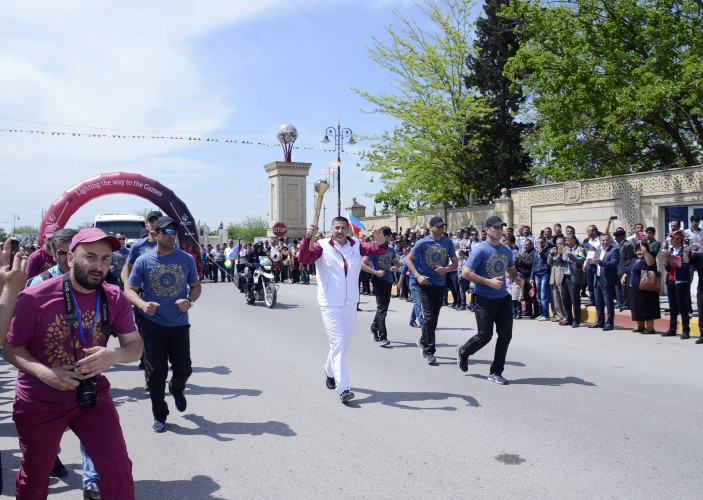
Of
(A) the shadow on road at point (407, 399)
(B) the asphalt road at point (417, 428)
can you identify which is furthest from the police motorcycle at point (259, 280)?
(A) the shadow on road at point (407, 399)

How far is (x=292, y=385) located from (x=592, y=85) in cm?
1604

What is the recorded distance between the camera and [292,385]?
25.6ft

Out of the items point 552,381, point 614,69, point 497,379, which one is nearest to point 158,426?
point 497,379

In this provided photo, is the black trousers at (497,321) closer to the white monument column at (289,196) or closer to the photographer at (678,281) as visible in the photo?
the photographer at (678,281)

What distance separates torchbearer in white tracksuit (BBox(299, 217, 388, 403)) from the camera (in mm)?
7164

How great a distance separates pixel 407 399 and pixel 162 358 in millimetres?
2533

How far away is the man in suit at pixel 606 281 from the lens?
12.7 meters

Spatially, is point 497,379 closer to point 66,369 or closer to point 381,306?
point 381,306

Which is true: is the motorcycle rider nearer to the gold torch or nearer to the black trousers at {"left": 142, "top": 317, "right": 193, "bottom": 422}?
the gold torch

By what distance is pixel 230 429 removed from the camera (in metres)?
6.05

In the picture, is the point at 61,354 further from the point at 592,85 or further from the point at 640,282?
the point at 592,85

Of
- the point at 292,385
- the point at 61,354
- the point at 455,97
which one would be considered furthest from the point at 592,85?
the point at 61,354

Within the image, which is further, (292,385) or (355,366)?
(355,366)

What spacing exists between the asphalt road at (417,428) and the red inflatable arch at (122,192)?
16.1 m
